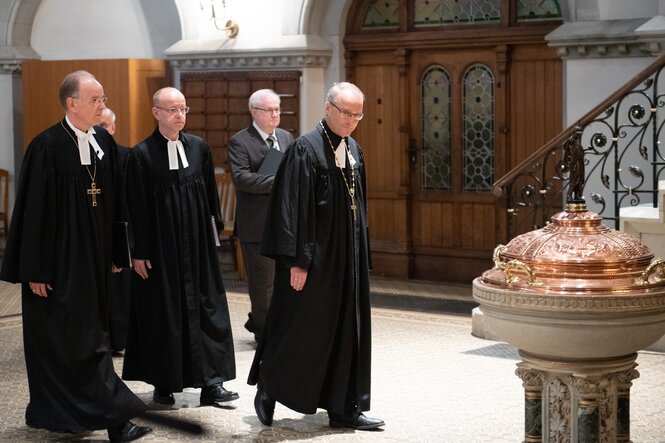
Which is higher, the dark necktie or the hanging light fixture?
the hanging light fixture

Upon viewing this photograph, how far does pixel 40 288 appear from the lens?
A: 5.89 meters

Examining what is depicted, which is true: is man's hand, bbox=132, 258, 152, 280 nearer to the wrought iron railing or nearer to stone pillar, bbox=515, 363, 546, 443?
stone pillar, bbox=515, 363, 546, 443

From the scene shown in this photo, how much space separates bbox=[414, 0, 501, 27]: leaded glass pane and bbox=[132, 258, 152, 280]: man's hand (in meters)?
5.39

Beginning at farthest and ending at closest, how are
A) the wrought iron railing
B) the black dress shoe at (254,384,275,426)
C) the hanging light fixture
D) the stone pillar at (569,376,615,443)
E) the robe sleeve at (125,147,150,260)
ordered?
1. the hanging light fixture
2. the wrought iron railing
3. the robe sleeve at (125,147,150,260)
4. the black dress shoe at (254,384,275,426)
5. the stone pillar at (569,376,615,443)

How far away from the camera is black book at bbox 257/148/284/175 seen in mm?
8109

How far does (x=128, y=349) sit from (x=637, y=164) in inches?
187

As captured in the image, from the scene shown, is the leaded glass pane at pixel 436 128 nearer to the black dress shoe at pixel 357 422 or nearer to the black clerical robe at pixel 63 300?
the black dress shoe at pixel 357 422

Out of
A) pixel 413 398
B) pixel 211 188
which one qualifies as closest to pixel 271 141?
pixel 211 188

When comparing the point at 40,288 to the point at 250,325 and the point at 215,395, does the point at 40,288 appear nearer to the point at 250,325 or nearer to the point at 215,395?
the point at 215,395

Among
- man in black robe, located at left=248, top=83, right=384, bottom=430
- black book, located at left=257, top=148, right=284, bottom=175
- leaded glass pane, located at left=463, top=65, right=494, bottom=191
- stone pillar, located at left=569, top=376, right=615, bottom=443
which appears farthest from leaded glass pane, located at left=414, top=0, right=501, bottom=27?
stone pillar, located at left=569, top=376, right=615, bottom=443

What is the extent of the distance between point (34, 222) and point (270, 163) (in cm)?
249

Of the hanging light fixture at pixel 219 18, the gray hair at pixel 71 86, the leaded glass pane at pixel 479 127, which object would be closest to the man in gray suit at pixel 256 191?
the gray hair at pixel 71 86

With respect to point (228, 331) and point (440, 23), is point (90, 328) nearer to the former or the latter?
point (228, 331)

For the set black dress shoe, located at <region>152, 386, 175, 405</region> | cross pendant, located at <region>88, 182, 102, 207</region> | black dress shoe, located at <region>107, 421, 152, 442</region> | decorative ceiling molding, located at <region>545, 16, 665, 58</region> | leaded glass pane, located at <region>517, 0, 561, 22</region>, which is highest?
leaded glass pane, located at <region>517, 0, 561, 22</region>
